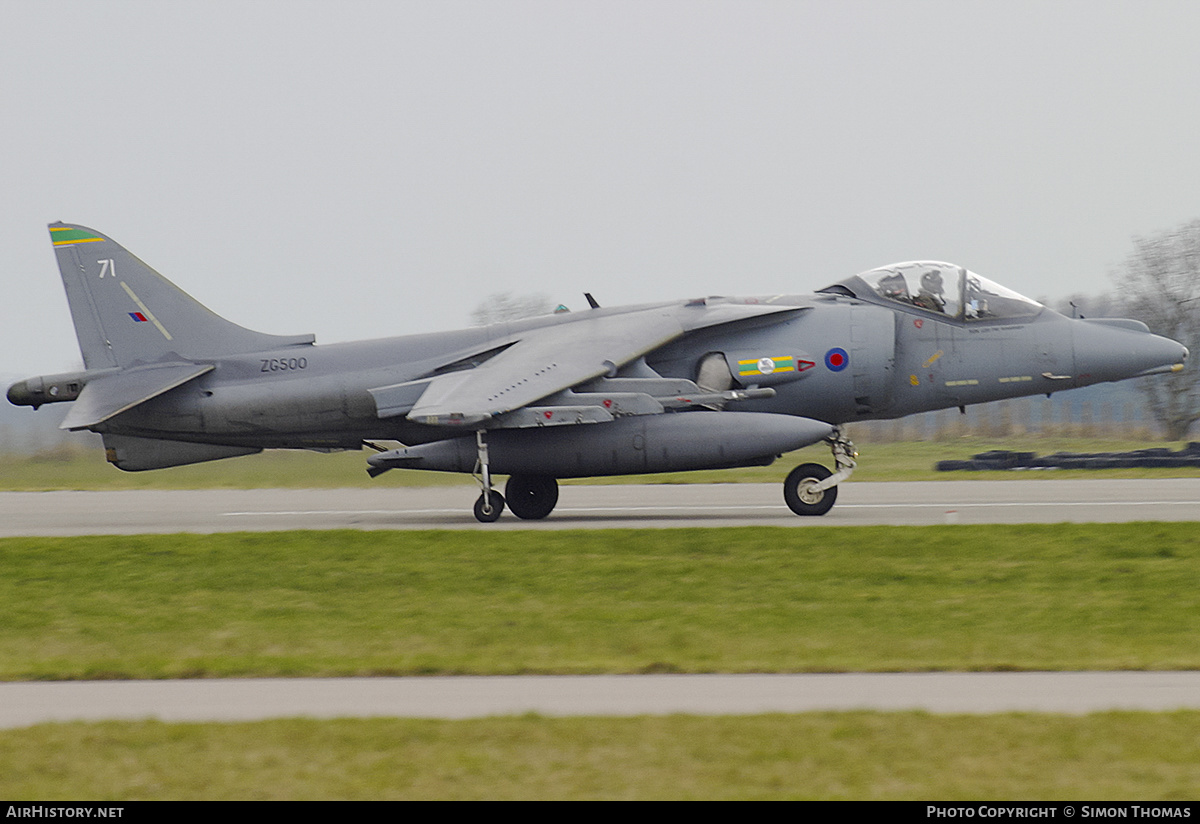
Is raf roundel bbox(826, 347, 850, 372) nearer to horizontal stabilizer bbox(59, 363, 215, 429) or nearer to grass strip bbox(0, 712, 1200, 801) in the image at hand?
horizontal stabilizer bbox(59, 363, 215, 429)

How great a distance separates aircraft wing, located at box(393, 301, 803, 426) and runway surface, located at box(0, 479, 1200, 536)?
5.37ft

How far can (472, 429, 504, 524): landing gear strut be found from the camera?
55.7ft

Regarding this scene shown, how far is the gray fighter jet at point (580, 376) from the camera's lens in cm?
1691

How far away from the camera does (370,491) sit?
24.0 metres

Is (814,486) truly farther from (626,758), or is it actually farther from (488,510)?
(626,758)

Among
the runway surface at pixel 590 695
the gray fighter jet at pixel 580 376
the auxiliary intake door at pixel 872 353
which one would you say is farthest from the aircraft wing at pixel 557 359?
the runway surface at pixel 590 695

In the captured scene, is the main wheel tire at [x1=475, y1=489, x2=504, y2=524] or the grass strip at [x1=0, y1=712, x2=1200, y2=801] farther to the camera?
the main wheel tire at [x1=475, y1=489, x2=504, y2=524]

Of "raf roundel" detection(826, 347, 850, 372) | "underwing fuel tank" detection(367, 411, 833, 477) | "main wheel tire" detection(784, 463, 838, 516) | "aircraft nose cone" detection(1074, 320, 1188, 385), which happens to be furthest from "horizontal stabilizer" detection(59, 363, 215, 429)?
"aircraft nose cone" detection(1074, 320, 1188, 385)

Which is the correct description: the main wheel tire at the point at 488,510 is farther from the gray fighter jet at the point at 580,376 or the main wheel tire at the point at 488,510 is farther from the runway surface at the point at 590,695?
the runway surface at the point at 590,695

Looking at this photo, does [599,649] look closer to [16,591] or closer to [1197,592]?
[1197,592]

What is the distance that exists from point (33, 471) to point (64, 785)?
22412 mm

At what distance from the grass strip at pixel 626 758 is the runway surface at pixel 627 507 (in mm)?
8796

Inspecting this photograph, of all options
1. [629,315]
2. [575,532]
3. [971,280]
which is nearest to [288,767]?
[575,532]

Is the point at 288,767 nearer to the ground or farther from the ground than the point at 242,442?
nearer to the ground
